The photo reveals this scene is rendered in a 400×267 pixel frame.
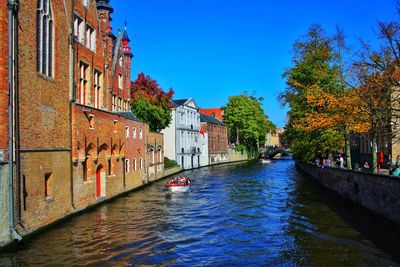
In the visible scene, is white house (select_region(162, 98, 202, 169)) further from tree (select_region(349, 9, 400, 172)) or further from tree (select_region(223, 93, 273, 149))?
tree (select_region(349, 9, 400, 172))

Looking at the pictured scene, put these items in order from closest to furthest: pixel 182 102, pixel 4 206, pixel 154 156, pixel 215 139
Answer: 1. pixel 4 206
2. pixel 154 156
3. pixel 182 102
4. pixel 215 139

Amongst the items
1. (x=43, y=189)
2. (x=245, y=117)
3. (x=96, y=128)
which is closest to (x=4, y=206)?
(x=43, y=189)

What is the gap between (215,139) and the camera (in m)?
84.6

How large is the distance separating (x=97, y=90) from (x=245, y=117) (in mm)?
64111

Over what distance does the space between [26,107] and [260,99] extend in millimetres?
83944

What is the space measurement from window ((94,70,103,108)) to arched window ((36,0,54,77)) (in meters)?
8.76

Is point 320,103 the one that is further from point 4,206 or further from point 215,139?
point 215,139

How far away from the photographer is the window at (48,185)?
18.7m

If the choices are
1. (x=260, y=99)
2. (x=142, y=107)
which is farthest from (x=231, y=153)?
(x=142, y=107)

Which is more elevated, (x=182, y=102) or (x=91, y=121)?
(x=182, y=102)

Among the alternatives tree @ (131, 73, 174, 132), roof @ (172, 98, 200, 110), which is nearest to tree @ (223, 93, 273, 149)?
roof @ (172, 98, 200, 110)

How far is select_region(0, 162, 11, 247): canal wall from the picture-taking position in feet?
47.2

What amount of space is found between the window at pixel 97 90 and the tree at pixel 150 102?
20000mm

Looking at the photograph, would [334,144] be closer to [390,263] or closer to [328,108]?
[328,108]
